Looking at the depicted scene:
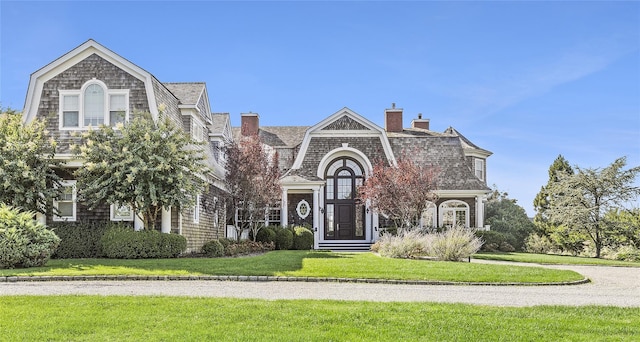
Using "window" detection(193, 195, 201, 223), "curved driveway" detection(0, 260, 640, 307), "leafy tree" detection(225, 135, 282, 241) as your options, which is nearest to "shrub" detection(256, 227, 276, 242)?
"leafy tree" detection(225, 135, 282, 241)

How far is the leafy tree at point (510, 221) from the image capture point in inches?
1369

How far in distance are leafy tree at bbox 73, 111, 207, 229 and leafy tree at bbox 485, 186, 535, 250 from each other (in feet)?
66.2

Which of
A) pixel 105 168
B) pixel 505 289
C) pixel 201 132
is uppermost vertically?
pixel 201 132

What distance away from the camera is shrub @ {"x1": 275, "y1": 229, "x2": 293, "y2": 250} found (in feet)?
93.9

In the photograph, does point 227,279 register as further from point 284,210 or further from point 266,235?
point 284,210

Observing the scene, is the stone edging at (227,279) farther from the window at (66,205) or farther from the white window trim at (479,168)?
the white window trim at (479,168)

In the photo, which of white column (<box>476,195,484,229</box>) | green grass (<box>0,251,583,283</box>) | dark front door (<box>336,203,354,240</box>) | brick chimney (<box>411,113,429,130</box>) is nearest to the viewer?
green grass (<box>0,251,583,283</box>)

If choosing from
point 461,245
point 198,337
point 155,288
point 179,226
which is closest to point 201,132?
point 179,226

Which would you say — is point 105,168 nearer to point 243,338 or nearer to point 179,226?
point 179,226

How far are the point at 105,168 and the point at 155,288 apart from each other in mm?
7951

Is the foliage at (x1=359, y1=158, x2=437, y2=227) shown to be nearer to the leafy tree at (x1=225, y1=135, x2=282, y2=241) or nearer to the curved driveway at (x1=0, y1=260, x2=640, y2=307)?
the leafy tree at (x1=225, y1=135, x2=282, y2=241)

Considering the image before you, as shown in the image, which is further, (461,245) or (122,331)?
(461,245)

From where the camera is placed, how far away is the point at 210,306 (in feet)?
31.4

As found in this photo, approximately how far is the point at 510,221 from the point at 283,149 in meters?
13.5
